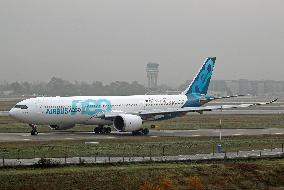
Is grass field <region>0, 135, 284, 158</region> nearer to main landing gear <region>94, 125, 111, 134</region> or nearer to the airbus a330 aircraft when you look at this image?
the airbus a330 aircraft

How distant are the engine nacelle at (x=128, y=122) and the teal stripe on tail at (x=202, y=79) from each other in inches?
562

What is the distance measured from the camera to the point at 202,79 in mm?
85875

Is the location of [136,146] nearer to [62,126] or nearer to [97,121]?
[97,121]

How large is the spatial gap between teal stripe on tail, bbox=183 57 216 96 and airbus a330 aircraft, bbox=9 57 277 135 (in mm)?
2875

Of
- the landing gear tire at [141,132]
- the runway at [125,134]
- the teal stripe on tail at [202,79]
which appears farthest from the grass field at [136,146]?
the teal stripe on tail at [202,79]

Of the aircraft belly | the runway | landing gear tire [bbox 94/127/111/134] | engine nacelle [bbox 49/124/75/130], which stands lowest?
the runway

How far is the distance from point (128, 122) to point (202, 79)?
61.7ft

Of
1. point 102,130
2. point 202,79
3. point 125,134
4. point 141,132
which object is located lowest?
point 125,134

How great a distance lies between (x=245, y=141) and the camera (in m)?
63.2

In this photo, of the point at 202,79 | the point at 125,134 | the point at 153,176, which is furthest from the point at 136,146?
the point at 202,79

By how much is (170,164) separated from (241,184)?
5691mm

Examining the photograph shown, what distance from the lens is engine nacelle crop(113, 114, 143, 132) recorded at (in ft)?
234

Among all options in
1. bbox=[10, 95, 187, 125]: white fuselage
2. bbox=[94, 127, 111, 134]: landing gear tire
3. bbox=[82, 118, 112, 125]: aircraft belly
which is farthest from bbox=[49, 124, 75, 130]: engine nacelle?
bbox=[94, 127, 111, 134]: landing gear tire

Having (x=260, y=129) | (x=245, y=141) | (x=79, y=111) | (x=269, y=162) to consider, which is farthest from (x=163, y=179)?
(x=260, y=129)
